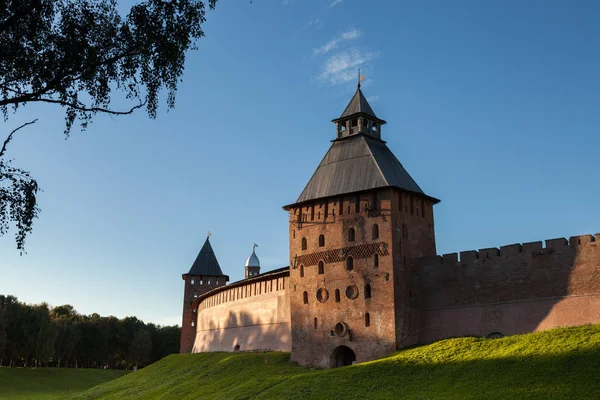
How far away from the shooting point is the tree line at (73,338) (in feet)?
197

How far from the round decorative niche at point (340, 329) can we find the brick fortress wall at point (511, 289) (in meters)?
3.69

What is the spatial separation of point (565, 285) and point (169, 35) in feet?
64.9

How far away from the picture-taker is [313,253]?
33.8 m

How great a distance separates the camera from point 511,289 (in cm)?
2811

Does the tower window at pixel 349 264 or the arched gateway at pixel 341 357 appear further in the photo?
the tower window at pixel 349 264

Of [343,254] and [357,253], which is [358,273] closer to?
[357,253]

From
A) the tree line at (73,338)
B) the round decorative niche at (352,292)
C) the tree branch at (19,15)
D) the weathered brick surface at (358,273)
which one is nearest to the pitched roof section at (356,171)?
the weathered brick surface at (358,273)

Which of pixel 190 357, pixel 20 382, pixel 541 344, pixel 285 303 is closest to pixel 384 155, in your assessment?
pixel 285 303

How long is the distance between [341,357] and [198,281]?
1246 inches

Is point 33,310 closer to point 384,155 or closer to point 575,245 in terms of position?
point 384,155

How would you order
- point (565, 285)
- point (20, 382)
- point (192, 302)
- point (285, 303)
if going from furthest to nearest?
point (192, 302), point (20, 382), point (285, 303), point (565, 285)

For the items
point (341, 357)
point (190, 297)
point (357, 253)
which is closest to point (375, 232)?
point (357, 253)

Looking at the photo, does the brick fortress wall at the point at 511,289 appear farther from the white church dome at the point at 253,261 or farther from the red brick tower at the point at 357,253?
the white church dome at the point at 253,261

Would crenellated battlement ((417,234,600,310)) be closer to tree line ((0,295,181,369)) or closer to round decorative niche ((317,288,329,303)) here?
round decorative niche ((317,288,329,303))
